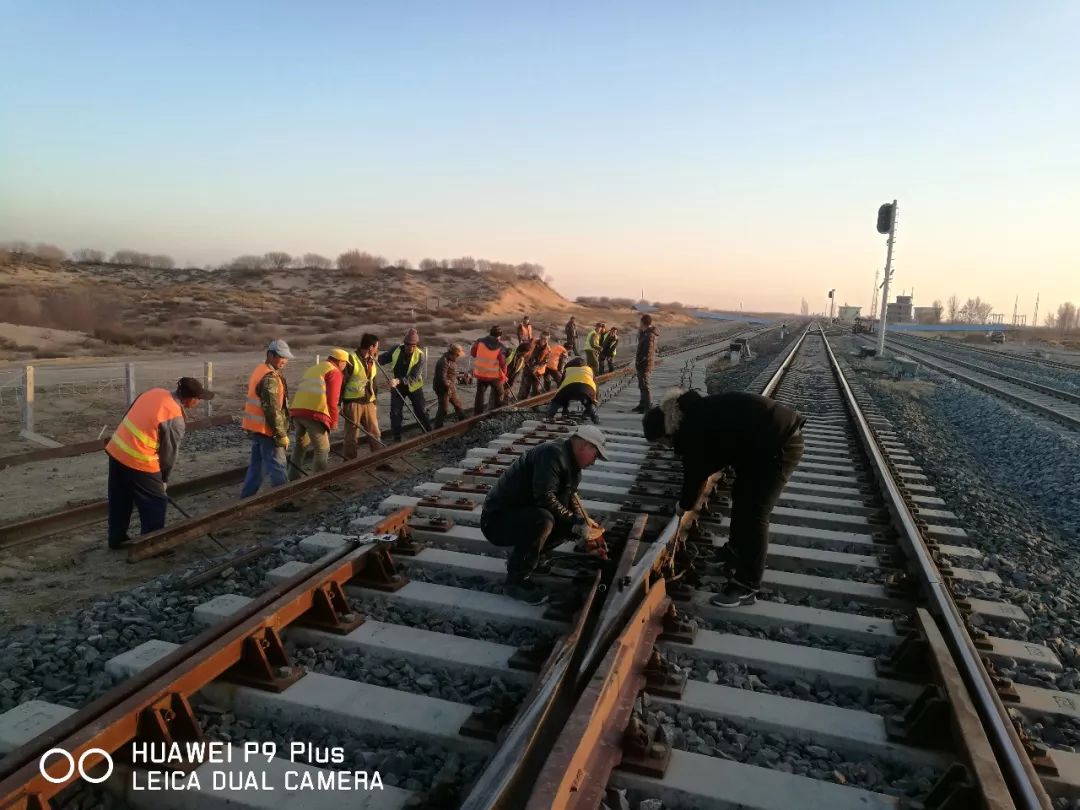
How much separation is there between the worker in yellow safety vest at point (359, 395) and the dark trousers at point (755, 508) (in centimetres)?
622

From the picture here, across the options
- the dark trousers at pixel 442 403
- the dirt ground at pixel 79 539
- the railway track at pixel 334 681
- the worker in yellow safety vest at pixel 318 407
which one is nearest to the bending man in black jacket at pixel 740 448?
the railway track at pixel 334 681

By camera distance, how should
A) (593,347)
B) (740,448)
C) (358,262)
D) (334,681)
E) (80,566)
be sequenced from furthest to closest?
1. (358,262)
2. (593,347)
3. (80,566)
4. (740,448)
5. (334,681)

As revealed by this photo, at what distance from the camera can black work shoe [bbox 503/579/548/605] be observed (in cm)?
448

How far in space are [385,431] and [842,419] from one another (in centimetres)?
770

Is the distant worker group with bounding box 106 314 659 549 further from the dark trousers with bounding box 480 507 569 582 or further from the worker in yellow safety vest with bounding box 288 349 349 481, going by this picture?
the dark trousers with bounding box 480 507 569 582

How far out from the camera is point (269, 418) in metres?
7.57

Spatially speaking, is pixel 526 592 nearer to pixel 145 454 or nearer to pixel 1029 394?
pixel 145 454

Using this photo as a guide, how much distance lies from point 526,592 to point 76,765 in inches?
94.6

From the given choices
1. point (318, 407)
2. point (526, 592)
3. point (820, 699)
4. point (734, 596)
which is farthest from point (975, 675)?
point (318, 407)

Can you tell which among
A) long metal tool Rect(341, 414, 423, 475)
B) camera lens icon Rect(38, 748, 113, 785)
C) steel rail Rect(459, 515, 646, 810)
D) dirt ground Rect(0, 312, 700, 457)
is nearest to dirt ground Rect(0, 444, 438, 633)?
long metal tool Rect(341, 414, 423, 475)

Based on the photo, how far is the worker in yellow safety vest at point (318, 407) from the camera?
843 centimetres

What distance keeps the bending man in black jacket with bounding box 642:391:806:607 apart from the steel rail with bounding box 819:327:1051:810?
3.37ft

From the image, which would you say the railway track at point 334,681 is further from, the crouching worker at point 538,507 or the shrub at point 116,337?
the shrub at point 116,337

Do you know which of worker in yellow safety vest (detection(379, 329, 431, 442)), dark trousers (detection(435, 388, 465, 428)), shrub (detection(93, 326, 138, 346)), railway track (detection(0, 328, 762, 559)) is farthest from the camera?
shrub (detection(93, 326, 138, 346))
